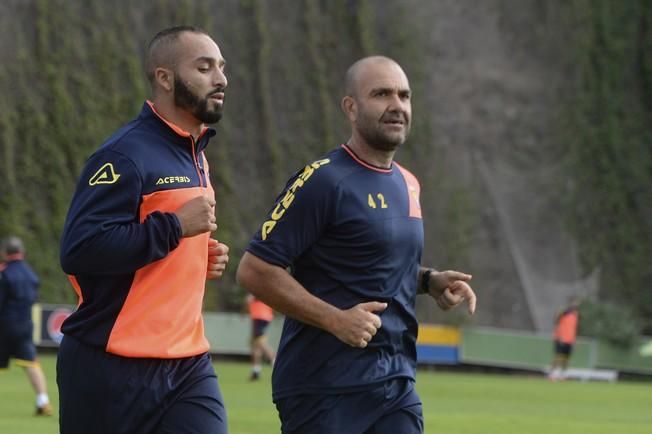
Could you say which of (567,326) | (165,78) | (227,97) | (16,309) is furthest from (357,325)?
(227,97)

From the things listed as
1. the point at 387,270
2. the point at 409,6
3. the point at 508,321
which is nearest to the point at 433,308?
the point at 508,321

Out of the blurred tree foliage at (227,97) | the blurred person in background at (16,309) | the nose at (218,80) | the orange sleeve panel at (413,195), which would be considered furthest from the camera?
the blurred tree foliage at (227,97)

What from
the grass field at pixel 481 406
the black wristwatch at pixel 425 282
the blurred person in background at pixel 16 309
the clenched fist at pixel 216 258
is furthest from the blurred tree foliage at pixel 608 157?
the clenched fist at pixel 216 258

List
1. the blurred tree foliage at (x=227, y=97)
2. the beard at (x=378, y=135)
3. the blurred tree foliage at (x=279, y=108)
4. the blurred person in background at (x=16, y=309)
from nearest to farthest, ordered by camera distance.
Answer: the beard at (x=378, y=135)
the blurred person in background at (x=16, y=309)
the blurred tree foliage at (x=227, y=97)
the blurred tree foliage at (x=279, y=108)

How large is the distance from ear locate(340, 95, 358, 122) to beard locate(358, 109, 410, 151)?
0.32 feet

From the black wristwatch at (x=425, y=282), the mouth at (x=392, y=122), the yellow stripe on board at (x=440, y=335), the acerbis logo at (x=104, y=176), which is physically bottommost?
the yellow stripe on board at (x=440, y=335)

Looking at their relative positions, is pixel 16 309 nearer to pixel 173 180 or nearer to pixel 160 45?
pixel 160 45

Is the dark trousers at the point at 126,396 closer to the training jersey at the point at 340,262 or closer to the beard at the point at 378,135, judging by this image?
the training jersey at the point at 340,262

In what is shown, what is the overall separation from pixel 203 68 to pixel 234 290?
1088 inches

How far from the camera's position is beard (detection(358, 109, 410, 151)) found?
6336 mm

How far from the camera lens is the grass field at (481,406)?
15.0m

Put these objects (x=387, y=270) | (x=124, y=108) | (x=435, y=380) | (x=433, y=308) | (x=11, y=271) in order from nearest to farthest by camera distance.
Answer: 1. (x=387, y=270)
2. (x=11, y=271)
3. (x=435, y=380)
4. (x=124, y=108)
5. (x=433, y=308)

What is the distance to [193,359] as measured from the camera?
5820 mm

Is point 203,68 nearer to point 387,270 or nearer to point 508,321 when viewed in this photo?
point 387,270
